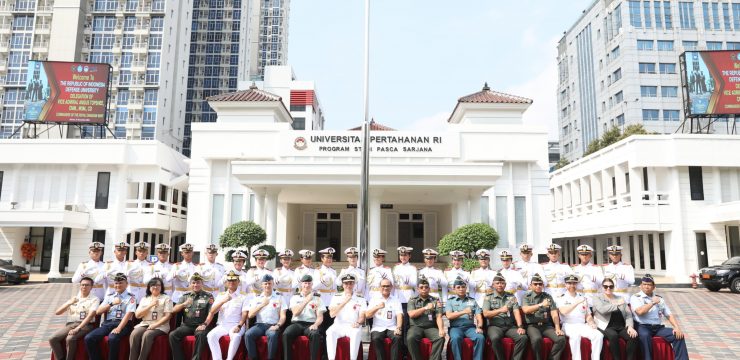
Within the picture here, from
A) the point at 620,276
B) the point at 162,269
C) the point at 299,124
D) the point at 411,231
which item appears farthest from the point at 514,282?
the point at 299,124

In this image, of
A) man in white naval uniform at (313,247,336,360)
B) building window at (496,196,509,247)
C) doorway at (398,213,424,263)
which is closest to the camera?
man in white naval uniform at (313,247,336,360)

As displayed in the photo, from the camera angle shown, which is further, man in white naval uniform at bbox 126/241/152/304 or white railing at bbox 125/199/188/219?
white railing at bbox 125/199/188/219

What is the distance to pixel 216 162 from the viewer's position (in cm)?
2272

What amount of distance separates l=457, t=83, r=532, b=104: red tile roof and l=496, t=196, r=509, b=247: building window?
464 centimetres

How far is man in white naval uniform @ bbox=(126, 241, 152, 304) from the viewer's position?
8039mm

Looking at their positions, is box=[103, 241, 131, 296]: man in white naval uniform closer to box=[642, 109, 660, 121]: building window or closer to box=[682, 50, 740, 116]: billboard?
box=[682, 50, 740, 116]: billboard

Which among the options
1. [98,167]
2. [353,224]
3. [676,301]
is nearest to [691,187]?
[676,301]

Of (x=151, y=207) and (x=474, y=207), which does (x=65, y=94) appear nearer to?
(x=151, y=207)

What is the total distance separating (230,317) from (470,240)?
11.8 m

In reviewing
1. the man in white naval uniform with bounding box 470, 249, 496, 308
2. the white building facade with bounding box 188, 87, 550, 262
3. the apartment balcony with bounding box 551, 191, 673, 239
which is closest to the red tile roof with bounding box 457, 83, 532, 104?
the white building facade with bounding box 188, 87, 550, 262

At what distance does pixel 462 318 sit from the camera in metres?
7.12

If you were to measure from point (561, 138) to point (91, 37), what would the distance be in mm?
55963

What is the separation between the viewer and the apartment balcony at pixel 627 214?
73.4 feet

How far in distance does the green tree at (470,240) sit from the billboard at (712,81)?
46.0ft
